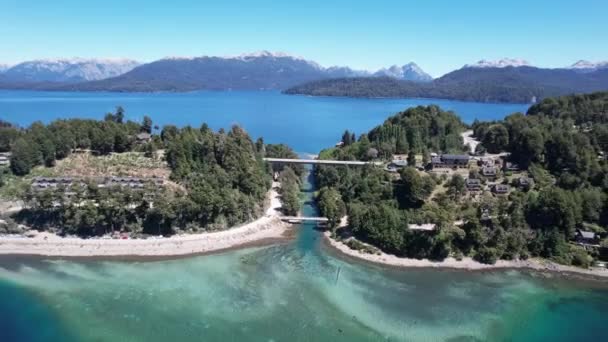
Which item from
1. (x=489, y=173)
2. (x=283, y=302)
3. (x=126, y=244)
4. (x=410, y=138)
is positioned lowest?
(x=283, y=302)

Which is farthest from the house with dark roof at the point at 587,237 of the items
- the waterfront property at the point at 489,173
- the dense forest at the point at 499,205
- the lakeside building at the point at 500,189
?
the waterfront property at the point at 489,173

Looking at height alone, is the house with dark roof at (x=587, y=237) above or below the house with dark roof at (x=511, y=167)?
below

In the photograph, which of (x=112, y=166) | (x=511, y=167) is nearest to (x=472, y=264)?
(x=511, y=167)

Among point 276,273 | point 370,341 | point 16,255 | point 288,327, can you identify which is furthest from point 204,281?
point 16,255

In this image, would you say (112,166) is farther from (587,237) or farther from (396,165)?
(587,237)

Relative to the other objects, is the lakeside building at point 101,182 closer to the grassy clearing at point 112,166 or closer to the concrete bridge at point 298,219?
the grassy clearing at point 112,166

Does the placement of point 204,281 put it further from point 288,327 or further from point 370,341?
point 370,341

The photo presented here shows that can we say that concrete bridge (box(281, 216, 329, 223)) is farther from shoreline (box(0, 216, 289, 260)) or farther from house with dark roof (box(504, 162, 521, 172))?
house with dark roof (box(504, 162, 521, 172))

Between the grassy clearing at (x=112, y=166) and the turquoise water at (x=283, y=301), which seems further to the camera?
the grassy clearing at (x=112, y=166)
